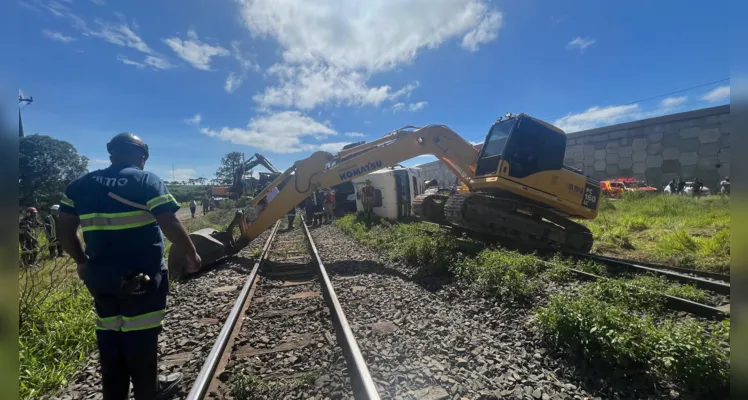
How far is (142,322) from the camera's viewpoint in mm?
2420

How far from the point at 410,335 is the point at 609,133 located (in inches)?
1069

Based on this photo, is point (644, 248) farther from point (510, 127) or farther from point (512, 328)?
point (512, 328)

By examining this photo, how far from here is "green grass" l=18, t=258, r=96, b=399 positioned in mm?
3053

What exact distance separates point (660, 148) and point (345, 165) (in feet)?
77.4

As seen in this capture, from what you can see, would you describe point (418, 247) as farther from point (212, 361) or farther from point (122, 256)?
point (122, 256)

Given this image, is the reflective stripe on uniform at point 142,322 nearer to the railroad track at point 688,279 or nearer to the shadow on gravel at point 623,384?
the shadow on gravel at point 623,384

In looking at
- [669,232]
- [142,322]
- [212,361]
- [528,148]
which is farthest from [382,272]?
[669,232]

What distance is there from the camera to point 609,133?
79.7ft

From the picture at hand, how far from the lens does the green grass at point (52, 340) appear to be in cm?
305

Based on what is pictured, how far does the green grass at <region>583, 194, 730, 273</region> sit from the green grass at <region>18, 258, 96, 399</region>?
9765mm

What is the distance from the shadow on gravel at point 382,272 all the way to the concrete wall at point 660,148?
20.9m

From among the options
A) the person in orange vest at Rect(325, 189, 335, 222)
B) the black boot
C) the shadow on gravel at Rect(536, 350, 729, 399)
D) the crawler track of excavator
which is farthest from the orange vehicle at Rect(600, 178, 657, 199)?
the black boot

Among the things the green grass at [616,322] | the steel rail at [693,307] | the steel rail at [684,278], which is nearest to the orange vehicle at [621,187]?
the steel rail at [684,278]

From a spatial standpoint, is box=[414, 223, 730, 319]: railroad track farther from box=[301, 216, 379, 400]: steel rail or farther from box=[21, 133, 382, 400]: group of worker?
box=[21, 133, 382, 400]: group of worker
